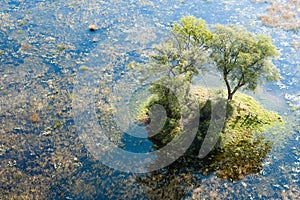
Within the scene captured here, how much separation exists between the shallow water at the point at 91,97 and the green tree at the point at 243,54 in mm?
6067

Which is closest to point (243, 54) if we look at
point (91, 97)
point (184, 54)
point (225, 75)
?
point (225, 75)

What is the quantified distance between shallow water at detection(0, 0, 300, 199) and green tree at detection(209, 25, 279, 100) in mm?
6067

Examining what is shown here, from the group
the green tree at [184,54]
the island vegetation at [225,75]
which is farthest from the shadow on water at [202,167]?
the green tree at [184,54]

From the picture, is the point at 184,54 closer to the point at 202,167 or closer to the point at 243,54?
the point at 243,54

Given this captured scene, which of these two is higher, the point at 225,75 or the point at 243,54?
the point at 243,54

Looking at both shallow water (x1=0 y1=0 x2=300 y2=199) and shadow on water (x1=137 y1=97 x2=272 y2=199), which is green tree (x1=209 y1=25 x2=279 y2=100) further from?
shallow water (x1=0 y1=0 x2=300 y2=199)

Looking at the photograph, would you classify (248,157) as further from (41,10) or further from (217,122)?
(41,10)

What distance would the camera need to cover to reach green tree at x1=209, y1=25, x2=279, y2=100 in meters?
29.0

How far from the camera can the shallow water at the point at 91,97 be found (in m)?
26.9

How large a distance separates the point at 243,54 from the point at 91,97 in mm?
15243

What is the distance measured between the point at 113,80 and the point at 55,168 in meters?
12.2

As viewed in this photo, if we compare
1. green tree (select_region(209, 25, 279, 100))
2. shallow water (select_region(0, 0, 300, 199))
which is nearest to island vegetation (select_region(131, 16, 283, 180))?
green tree (select_region(209, 25, 279, 100))

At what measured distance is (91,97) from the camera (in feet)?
113

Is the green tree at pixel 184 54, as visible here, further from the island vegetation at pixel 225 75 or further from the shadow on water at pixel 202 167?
the shadow on water at pixel 202 167
